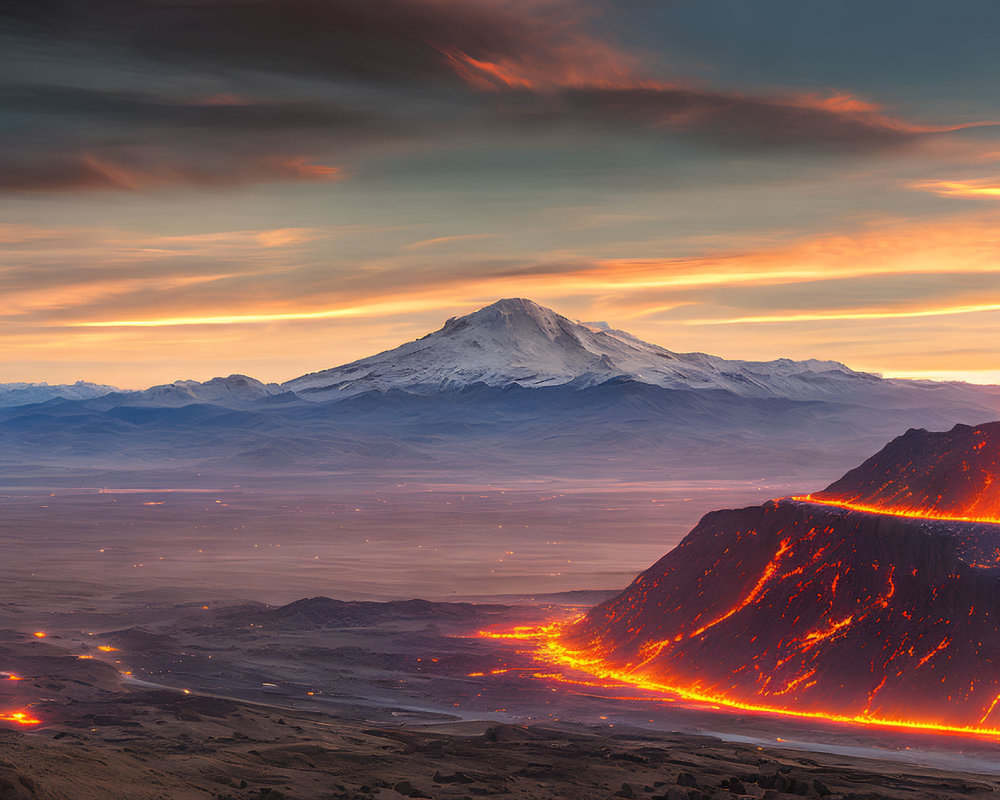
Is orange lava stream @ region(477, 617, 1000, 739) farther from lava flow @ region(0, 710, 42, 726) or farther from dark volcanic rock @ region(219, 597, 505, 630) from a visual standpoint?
lava flow @ region(0, 710, 42, 726)

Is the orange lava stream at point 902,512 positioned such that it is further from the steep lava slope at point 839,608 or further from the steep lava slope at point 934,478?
the steep lava slope at point 839,608

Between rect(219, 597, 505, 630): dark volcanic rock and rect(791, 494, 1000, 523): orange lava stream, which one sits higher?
rect(791, 494, 1000, 523): orange lava stream

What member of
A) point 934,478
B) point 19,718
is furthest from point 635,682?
point 19,718

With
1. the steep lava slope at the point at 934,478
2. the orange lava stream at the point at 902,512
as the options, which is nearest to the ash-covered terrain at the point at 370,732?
the orange lava stream at the point at 902,512

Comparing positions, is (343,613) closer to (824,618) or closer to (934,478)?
(824,618)

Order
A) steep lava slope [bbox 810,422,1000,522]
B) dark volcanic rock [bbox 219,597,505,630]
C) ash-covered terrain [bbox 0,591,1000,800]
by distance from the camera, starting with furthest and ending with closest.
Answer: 1. dark volcanic rock [bbox 219,597,505,630]
2. steep lava slope [bbox 810,422,1000,522]
3. ash-covered terrain [bbox 0,591,1000,800]

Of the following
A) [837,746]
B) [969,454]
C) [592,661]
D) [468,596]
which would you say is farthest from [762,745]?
[468,596]

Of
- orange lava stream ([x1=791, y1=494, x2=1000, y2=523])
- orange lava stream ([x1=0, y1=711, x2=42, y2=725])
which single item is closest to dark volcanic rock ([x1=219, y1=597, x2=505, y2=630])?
orange lava stream ([x1=791, y1=494, x2=1000, y2=523])
